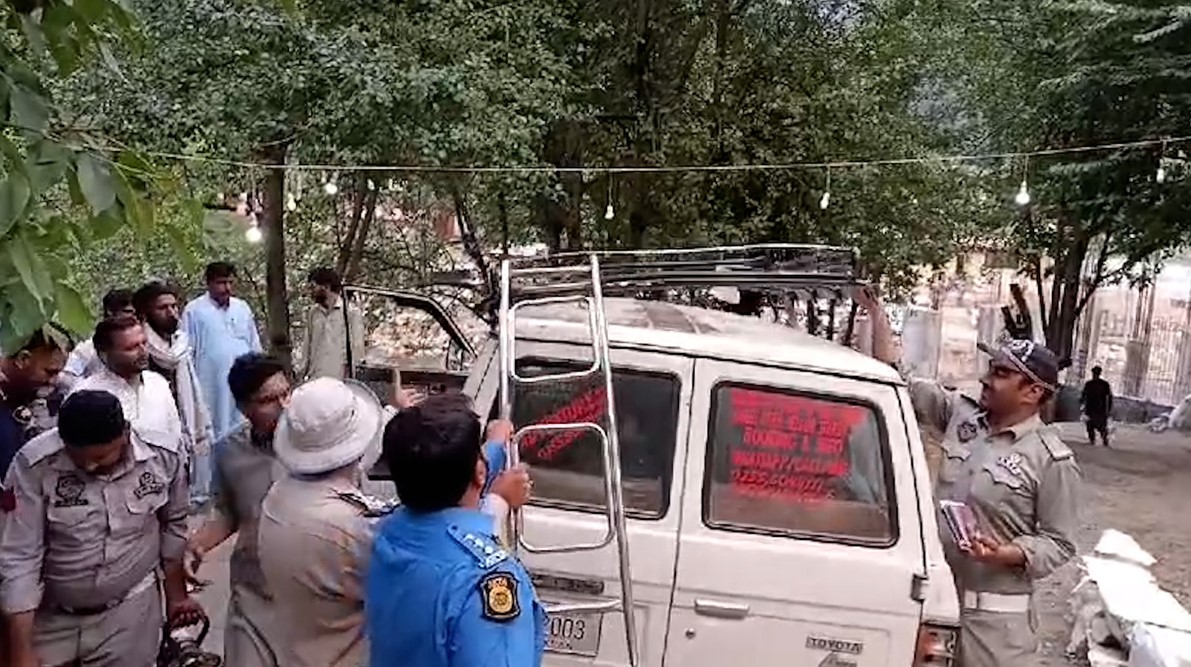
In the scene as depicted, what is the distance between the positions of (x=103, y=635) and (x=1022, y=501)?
2.84 m

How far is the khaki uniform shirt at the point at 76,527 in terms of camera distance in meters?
3.45

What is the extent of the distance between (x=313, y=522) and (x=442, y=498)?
720mm

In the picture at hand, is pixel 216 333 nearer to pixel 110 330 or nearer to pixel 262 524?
pixel 110 330

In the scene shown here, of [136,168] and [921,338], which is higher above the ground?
[136,168]

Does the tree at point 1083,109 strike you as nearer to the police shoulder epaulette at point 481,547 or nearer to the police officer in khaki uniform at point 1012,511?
the police officer in khaki uniform at point 1012,511

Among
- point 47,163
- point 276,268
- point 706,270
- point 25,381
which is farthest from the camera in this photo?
point 276,268

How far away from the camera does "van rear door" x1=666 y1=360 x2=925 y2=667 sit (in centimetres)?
388

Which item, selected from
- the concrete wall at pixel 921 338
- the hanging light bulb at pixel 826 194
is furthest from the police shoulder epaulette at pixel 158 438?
the concrete wall at pixel 921 338

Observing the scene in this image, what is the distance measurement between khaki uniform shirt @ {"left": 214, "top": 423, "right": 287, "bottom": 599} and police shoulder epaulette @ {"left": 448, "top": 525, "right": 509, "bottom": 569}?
5.00ft

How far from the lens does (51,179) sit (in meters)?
2.16

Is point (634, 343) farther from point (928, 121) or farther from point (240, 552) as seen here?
point (928, 121)

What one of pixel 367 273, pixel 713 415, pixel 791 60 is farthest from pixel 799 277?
pixel 367 273

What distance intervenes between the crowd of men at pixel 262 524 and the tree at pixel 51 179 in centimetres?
24

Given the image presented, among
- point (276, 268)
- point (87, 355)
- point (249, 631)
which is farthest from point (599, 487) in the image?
point (276, 268)
